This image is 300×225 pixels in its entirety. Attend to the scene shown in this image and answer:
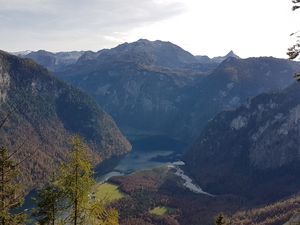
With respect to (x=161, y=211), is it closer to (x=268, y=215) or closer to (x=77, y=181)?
(x=268, y=215)

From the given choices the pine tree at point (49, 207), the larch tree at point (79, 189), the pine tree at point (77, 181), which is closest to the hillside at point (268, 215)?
the pine tree at point (49, 207)

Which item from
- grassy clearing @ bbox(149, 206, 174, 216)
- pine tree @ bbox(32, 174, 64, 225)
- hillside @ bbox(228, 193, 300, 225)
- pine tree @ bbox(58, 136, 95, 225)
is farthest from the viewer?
grassy clearing @ bbox(149, 206, 174, 216)

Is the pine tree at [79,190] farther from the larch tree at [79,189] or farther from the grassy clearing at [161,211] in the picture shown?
the grassy clearing at [161,211]

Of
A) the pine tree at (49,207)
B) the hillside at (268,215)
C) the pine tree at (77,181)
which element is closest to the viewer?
the pine tree at (77,181)

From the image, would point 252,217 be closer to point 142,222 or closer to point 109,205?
point 142,222

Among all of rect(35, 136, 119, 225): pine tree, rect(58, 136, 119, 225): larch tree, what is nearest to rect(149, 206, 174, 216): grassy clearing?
rect(35, 136, 119, 225): pine tree

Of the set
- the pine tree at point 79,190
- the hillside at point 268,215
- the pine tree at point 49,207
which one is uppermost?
the pine tree at point 79,190

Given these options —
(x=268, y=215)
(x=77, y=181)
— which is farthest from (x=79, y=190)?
(x=268, y=215)

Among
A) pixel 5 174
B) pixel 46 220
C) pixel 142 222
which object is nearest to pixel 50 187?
pixel 46 220

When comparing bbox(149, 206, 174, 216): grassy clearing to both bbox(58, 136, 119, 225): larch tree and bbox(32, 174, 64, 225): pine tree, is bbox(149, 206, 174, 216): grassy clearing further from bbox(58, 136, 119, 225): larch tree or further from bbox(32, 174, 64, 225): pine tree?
bbox(58, 136, 119, 225): larch tree
